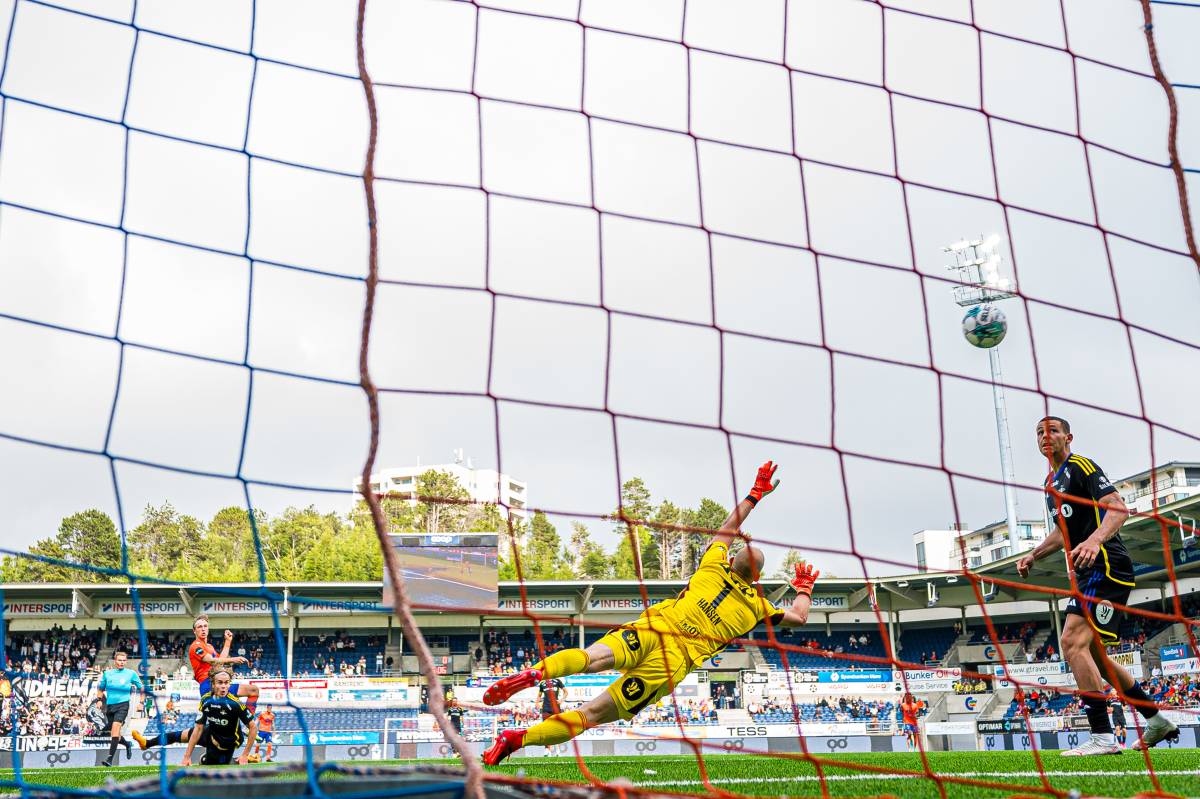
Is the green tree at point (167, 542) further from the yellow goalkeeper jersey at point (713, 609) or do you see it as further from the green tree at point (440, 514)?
the yellow goalkeeper jersey at point (713, 609)

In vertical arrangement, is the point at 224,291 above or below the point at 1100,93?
below

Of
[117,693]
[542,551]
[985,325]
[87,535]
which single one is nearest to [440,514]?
[542,551]

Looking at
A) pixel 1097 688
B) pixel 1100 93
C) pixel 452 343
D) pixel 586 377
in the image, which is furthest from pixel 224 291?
pixel 1097 688

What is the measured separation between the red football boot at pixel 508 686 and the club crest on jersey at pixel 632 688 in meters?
0.47

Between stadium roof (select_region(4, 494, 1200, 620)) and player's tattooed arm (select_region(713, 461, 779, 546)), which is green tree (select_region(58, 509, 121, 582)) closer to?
stadium roof (select_region(4, 494, 1200, 620))

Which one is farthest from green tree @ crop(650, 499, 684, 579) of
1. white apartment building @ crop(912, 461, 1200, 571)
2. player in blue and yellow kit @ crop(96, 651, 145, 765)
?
player in blue and yellow kit @ crop(96, 651, 145, 765)

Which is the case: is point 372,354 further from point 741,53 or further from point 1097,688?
point 1097,688

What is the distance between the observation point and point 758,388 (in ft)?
17.4

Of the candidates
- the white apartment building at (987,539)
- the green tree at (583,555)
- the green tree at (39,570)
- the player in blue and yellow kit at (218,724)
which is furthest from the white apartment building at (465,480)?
the player in blue and yellow kit at (218,724)

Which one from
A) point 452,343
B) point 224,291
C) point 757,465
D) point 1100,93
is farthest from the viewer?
point 757,465

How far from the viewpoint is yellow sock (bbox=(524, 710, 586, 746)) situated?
16.5ft

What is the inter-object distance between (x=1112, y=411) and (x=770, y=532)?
2140mm

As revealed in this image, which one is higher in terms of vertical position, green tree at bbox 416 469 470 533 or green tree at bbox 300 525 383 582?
green tree at bbox 416 469 470 533

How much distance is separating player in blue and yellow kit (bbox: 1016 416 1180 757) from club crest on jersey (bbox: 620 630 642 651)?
1.97m
